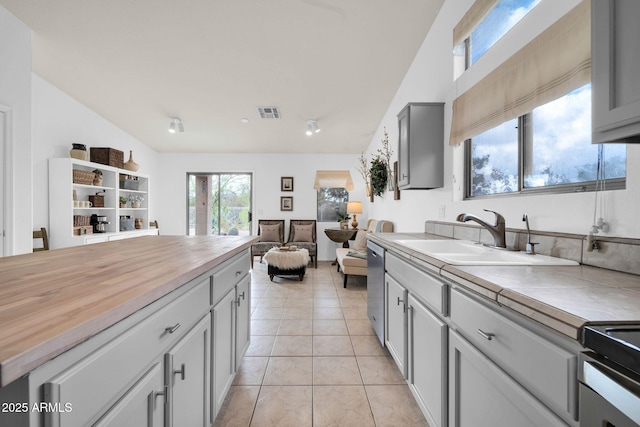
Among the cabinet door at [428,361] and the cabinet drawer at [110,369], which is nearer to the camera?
the cabinet drawer at [110,369]

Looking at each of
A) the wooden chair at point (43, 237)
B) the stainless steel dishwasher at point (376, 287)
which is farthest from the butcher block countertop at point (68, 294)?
the wooden chair at point (43, 237)

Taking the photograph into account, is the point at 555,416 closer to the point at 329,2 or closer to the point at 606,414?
the point at 606,414

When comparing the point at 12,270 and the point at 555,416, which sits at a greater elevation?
the point at 12,270

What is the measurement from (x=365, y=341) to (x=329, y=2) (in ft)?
10.3

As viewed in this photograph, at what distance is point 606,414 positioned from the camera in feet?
1.58

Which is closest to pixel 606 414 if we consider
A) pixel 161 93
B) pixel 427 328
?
pixel 427 328

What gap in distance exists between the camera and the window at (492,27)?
1.71m

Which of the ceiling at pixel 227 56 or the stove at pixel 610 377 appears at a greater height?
the ceiling at pixel 227 56

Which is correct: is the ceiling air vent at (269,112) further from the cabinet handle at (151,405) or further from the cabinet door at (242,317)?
the cabinet handle at (151,405)

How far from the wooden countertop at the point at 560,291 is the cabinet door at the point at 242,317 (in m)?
1.23

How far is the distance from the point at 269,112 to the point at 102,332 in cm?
449

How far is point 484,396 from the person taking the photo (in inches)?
34.3

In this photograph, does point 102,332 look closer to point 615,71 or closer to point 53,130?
point 615,71

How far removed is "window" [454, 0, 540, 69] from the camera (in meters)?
1.71
